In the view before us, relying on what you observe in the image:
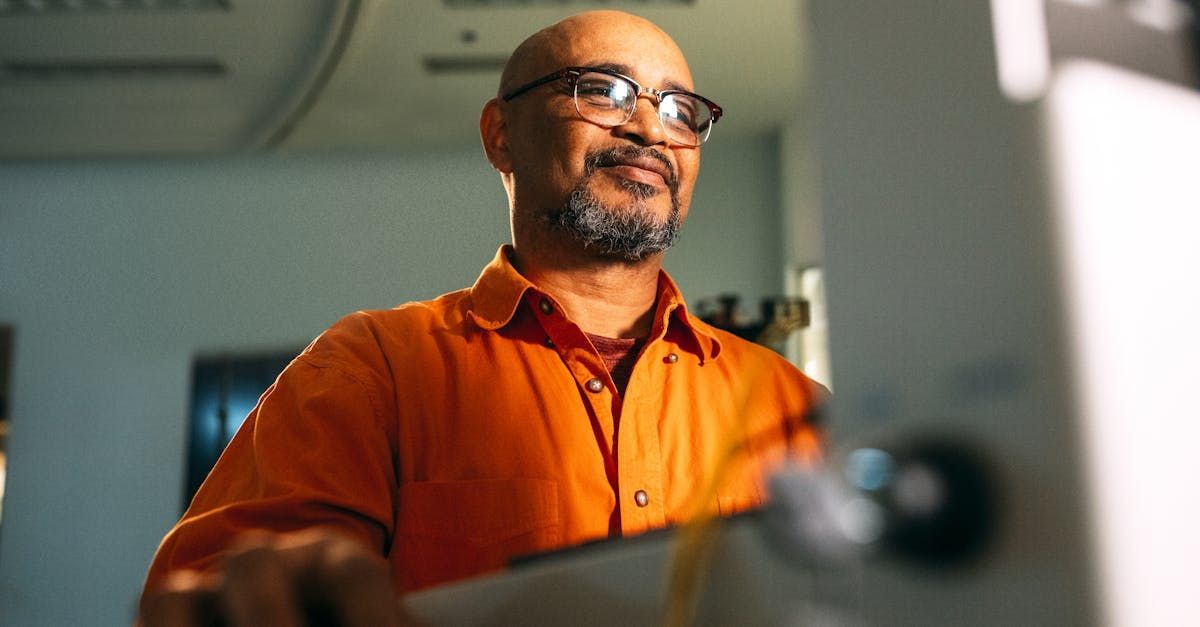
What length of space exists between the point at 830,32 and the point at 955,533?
17cm

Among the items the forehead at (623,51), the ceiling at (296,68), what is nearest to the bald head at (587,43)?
the forehead at (623,51)

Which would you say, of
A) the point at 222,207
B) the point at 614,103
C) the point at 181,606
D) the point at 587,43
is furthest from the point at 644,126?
the point at 222,207

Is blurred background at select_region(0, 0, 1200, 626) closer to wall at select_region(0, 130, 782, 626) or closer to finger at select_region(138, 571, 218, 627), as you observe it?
wall at select_region(0, 130, 782, 626)

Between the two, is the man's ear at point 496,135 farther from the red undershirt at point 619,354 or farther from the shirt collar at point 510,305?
the red undershirt at point 619,354

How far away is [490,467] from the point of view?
944mm

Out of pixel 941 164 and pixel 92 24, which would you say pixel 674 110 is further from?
pixel 92 24

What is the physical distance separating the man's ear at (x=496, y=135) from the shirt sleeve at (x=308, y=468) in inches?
21.0

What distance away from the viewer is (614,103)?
126 centimetres

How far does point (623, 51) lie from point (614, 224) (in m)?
0.26

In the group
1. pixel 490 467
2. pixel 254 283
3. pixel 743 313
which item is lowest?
pixel 490 467

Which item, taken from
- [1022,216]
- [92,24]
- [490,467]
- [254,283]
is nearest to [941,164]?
[1022,216]

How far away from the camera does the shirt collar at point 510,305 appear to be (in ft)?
3.72

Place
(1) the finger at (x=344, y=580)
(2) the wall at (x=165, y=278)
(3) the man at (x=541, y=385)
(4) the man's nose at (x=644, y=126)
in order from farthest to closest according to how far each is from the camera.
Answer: (2) the wall at (x=165, y=278) < (4) the man's nose at (x=644, y=126) < (3) the man at (x=541, y=385) < (1) the finger at (x=344, y=580)

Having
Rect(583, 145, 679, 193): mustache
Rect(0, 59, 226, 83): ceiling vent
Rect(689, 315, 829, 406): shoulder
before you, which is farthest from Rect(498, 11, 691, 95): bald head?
Rect(0, 59, 226, 83): ceiling vent
